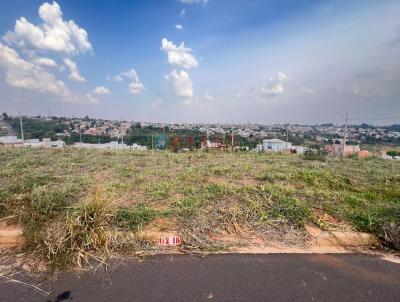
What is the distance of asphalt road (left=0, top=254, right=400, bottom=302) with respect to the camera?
6.66ft

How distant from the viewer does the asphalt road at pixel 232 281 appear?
2.03 meters

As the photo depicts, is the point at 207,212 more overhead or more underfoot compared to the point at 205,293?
more overhead

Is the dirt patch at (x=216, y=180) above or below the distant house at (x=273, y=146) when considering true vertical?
above

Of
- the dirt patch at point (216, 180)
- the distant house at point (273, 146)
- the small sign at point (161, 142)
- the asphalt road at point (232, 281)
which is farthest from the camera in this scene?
the distant house at point (273, 146)

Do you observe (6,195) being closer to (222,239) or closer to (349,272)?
(222,239)

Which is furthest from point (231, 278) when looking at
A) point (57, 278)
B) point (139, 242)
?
point (57, 278)

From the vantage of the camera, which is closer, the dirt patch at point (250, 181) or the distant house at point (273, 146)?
the dirt patch at point (250, 181)

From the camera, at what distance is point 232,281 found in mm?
2217

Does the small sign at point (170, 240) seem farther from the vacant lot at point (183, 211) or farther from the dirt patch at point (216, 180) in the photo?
the dirt patch at point (216, 180)

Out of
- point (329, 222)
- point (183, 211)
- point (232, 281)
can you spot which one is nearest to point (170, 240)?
point (183, 211)

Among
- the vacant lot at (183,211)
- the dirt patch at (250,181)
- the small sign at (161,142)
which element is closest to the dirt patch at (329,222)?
the vacant lot at (183,211)

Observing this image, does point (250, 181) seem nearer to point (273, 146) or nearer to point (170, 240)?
point (170, 240)

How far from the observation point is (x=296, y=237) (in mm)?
2996

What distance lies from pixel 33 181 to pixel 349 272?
510cm
